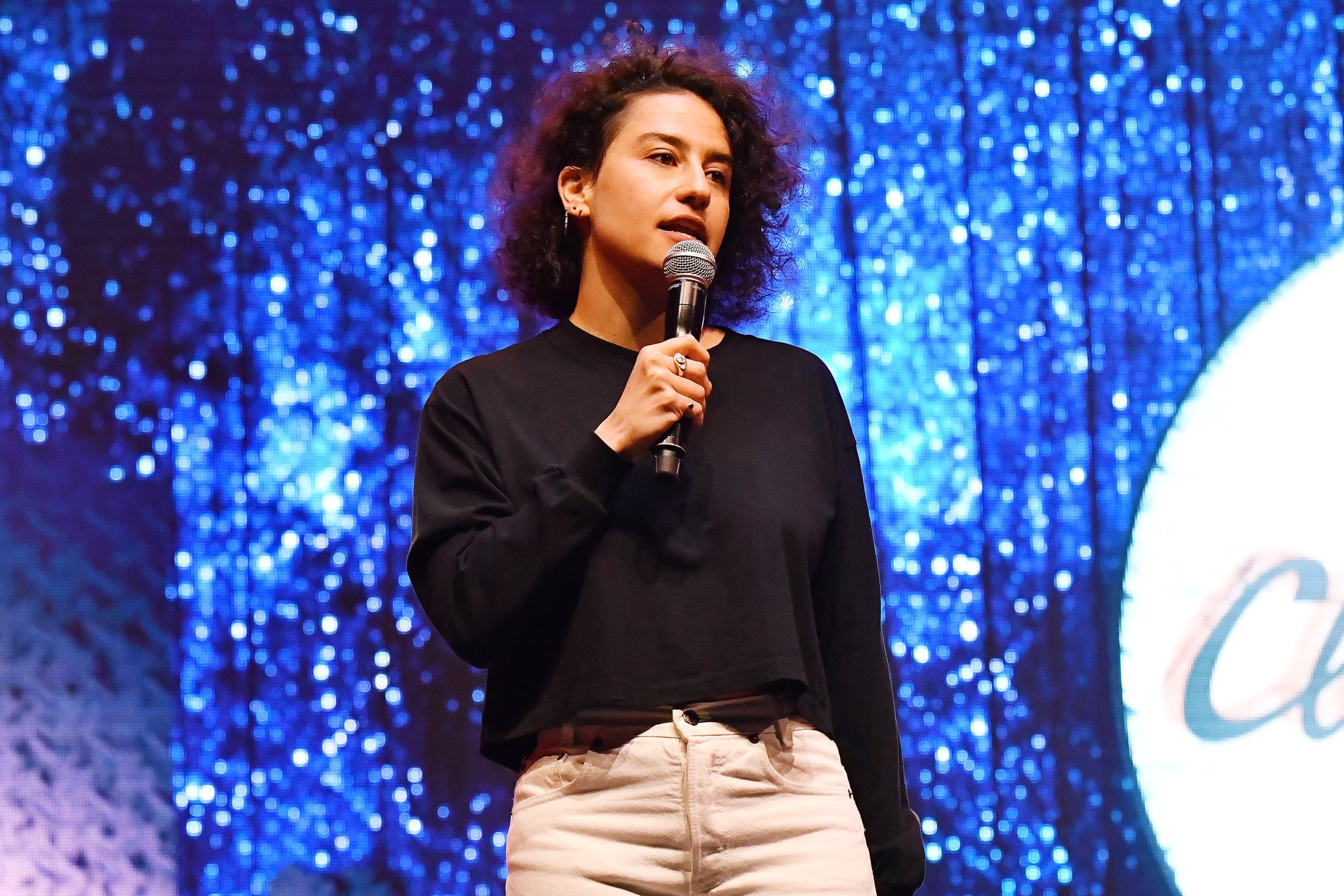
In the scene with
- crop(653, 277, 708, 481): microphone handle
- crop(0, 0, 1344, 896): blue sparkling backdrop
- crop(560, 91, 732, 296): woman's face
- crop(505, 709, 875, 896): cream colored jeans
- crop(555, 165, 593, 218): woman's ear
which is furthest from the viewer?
crop(0, 0, 1344, 896): blue sparkling backdrop

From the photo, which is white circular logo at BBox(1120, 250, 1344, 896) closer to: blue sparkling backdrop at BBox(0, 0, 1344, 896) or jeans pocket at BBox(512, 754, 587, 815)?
blue sparkling backdrop at BBox(0, 0, 1344, 896)

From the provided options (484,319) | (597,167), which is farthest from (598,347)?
(484,319)

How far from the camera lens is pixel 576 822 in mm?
1145

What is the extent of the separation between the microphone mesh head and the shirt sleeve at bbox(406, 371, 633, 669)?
0.19m

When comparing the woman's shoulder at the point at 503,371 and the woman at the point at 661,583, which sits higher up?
the woman's shoulder at the point at 503,371

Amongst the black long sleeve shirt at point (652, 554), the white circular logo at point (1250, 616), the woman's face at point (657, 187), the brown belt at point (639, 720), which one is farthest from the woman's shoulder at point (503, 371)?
the white circular logo at point (1250, 616)

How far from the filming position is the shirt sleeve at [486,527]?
115 centimetres

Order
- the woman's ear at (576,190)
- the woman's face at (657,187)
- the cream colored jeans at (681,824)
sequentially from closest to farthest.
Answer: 1. the cream colored jeans at (681,824)
2. the woman's face at (657,187)
3. the woman's ear at (576,190)

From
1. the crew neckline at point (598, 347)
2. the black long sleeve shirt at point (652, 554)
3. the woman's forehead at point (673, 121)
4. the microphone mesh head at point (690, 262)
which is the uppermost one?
the woman's forehead at point (673, 121)

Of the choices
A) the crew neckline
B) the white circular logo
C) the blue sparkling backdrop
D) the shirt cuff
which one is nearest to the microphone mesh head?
the crew neckline

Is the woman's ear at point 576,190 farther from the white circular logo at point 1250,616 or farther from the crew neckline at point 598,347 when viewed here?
the white circular logo at point 1250,616

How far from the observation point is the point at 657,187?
139 cm

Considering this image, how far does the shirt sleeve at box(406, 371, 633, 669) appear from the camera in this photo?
1.15m

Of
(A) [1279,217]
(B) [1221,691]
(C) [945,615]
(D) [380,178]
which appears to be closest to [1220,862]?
(B) [1221,691]
